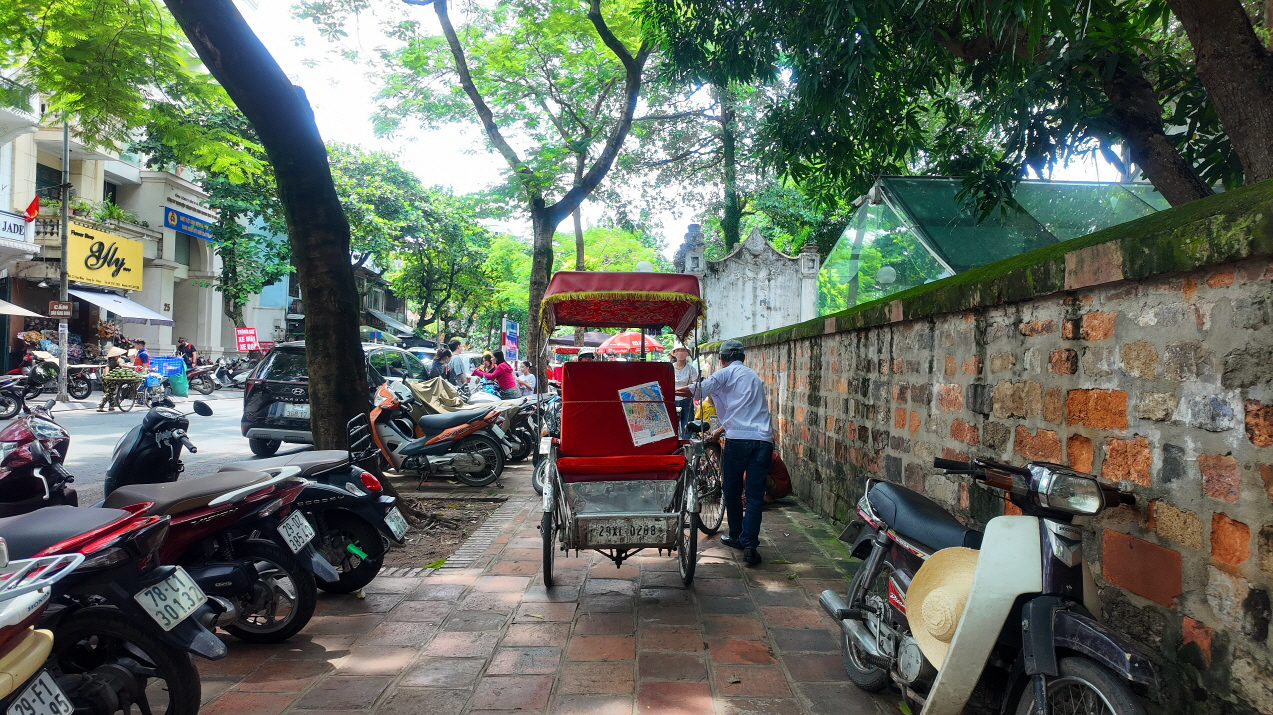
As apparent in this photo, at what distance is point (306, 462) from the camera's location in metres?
4.30

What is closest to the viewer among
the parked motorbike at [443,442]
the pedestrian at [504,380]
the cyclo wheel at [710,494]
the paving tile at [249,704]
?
the paving tile at [249,704]

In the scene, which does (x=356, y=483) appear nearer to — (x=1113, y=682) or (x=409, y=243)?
(x=1113, y=682)

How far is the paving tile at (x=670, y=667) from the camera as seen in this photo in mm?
3379

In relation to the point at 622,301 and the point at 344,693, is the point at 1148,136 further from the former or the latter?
the point at 344,693

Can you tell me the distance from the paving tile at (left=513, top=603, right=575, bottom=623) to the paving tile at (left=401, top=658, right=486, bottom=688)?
23.7 inches

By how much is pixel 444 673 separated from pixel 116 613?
1.35 m

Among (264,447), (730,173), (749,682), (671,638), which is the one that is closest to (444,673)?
(671,638)

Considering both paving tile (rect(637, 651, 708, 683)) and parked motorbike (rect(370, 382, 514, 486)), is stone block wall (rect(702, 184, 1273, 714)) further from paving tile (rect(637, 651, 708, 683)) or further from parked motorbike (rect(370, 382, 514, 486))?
parked motorbike (rect(370, 382, 514, 486))

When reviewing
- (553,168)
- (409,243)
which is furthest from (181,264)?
(553,168)

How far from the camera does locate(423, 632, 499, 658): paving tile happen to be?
143 inches

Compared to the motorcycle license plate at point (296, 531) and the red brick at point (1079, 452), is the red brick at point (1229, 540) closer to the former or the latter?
the red brick at point (1079, 452)

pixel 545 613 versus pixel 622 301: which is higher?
pixel 622 301

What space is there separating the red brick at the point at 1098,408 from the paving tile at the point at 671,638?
1997 mm

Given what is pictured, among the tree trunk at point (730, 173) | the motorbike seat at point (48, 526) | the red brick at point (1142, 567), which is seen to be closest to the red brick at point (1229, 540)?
the red brick at point (1142, 567)
